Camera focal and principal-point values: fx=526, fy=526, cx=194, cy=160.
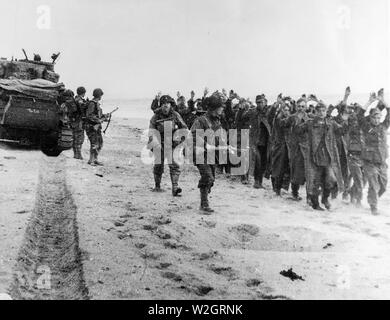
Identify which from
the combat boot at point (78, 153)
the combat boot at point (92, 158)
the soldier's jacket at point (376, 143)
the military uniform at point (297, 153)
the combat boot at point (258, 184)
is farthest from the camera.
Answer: the combat boot at point (78, 153)

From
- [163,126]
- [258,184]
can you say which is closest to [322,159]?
[258,184]

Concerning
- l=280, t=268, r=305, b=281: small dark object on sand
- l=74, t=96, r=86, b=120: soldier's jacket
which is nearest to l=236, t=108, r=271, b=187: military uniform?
l=74, t=96, r=86, b=120: soldier's jacket

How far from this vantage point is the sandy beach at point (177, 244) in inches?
194

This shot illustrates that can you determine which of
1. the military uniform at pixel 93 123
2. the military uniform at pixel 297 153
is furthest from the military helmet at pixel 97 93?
the military uniform at pixel 297 153

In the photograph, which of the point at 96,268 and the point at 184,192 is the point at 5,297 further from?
the point at 184,192

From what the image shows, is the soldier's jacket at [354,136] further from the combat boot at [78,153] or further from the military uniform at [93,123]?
the combat boot at [78,153]

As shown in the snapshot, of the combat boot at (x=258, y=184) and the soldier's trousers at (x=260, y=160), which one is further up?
the soldier's trousers at (x=260, y=160)

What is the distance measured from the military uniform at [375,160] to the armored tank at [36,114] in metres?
7.90

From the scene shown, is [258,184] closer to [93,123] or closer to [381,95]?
[381,95]

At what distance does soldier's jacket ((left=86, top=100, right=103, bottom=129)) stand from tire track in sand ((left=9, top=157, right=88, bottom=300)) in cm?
364

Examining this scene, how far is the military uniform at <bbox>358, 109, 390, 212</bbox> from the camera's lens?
356 inches

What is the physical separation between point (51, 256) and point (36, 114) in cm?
908

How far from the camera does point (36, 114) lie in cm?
1438
